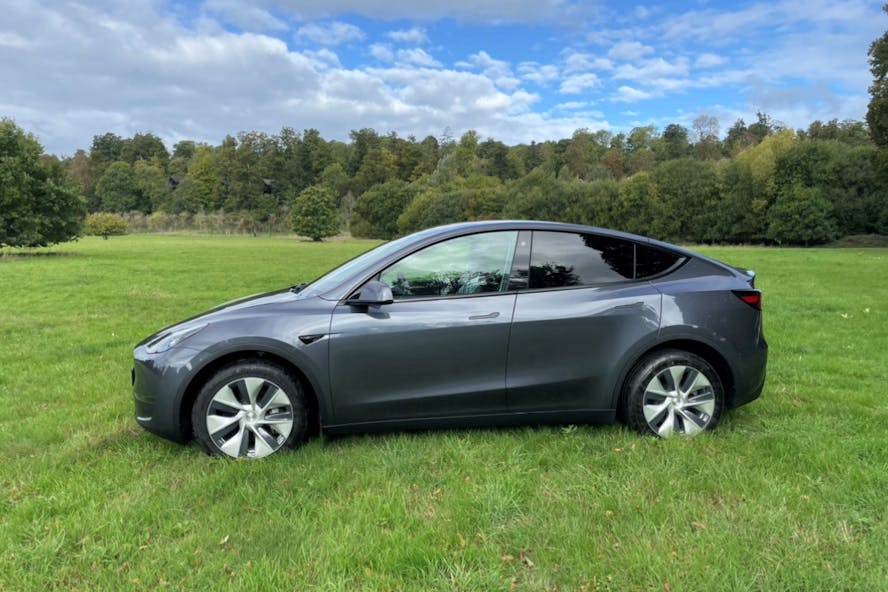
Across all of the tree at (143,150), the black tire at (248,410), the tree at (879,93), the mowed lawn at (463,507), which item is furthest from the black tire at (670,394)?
the tree at (143,150)

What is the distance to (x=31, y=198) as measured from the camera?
26859 mm

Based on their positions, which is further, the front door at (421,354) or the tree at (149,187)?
the tree at (149,187)

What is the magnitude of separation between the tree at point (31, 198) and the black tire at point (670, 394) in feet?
101

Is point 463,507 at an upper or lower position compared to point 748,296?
lower

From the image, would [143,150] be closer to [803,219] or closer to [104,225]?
[104,225]

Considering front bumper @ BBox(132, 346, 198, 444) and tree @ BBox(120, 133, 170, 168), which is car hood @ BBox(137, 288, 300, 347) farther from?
tree @ BBox(120, 133, 170, 168)

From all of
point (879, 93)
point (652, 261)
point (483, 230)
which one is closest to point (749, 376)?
point (652, 261)

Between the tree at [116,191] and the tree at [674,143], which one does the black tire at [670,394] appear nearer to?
the tree at [674,143]

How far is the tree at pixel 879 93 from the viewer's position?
34.8 meters

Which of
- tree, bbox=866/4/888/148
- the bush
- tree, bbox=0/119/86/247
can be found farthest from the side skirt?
the bush

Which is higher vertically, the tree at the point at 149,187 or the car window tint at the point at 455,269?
the tree at the point at 149,187

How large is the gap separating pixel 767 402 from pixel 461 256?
3039 millimetres

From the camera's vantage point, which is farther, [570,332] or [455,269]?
[455,269]

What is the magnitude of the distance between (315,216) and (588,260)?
7153cm
